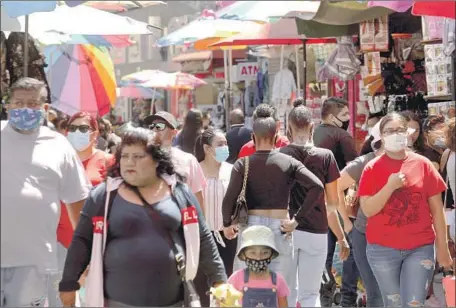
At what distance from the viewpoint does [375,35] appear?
13805 mm

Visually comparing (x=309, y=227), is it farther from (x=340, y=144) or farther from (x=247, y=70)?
(x=247, y=70)

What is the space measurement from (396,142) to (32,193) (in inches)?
118

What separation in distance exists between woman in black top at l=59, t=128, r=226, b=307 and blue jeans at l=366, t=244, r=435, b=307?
2537mm

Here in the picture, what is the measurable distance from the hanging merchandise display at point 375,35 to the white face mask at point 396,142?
19.2ft

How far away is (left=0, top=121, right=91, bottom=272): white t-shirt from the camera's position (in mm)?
→ 6262

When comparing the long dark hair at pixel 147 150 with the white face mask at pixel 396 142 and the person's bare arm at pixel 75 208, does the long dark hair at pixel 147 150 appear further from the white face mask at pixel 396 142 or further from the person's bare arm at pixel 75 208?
the white face mask at pixel 396 142

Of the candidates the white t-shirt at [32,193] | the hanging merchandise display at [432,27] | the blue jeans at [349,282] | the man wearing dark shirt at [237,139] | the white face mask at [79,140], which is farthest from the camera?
the man wearing dark shirt at [237,139]

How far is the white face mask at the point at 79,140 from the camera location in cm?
852

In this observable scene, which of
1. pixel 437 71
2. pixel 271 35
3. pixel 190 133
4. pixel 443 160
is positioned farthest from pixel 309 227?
pixel 271 35

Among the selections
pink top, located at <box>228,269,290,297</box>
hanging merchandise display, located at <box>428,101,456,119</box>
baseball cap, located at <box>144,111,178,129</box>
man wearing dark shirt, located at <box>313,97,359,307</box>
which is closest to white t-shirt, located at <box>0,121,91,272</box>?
pink top, located at <box>228,269,290,297</box>

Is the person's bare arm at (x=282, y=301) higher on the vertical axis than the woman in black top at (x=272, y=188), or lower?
lower

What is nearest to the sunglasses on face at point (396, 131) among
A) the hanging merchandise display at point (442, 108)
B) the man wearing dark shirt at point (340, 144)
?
the man wearing dark shirt at point (340, 144)

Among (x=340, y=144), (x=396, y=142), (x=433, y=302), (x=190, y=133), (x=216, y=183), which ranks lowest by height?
(x=433, y=302)

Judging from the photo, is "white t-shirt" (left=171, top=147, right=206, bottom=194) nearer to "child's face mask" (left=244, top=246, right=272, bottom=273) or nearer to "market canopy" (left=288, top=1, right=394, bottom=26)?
"child's face mask" (left=244, top=246, right=272, bottom=273)
